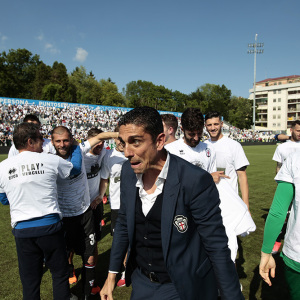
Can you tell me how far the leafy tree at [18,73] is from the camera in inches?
2458

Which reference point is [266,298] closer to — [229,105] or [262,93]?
[229,105]

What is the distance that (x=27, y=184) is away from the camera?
8.71 ft

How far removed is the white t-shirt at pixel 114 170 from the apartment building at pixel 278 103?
4093 inches

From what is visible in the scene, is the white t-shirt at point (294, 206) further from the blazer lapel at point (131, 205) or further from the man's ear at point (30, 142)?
the man's ear at point (30, 142)

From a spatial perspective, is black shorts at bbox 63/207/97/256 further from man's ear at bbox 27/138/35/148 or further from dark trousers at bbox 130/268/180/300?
dark trousers at bbox 130/268/180/300

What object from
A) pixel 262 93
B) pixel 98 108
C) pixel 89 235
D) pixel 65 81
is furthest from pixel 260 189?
pixel 262 93

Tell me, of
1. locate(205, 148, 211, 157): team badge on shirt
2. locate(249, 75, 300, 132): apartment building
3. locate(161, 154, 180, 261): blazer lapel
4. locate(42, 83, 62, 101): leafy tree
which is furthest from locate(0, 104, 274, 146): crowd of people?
locate(249, 75, 300, 132): apartment building

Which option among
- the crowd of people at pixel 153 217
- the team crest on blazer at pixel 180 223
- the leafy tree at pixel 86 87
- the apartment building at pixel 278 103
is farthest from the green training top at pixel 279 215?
the apartment building at pixel 278 103

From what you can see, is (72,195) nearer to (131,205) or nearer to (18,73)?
(131,205)

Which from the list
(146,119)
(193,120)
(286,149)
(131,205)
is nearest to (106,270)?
(193,120)

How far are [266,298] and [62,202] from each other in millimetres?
3179

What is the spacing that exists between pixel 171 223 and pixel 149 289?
594 millimetres

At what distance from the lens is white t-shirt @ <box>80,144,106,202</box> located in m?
4.45

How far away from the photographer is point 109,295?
6.49ft
